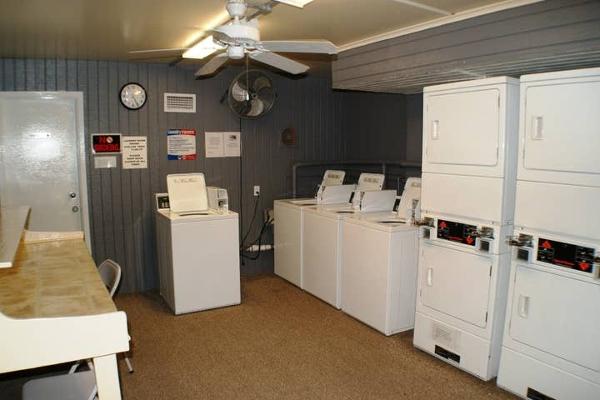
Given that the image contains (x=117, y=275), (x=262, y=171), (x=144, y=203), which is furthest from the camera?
(x=262, y=171)

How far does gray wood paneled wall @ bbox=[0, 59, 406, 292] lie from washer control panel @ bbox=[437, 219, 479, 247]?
1.94 metres

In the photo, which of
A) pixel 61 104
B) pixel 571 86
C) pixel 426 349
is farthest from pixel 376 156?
pixel 61 104

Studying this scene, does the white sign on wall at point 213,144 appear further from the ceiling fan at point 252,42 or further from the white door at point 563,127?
the white door at point 563,127

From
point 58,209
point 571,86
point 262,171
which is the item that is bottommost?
point 58,209

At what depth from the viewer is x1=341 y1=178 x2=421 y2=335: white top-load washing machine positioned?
3551 mm

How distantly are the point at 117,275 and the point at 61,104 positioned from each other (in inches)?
94.9

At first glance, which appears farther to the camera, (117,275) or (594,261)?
(117,275)

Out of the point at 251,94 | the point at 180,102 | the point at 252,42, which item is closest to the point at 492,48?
the point at 252,42

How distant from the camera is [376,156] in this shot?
211 inches

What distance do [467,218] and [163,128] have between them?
3.27 metres

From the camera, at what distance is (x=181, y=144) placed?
15.9 ft

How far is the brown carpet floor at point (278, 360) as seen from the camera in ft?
9.46

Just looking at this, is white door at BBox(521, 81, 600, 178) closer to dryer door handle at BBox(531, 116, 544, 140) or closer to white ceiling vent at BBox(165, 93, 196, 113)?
dryer door handle at BBox(531, 116, 544, 140)

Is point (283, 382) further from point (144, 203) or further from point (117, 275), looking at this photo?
point (144, 203)
